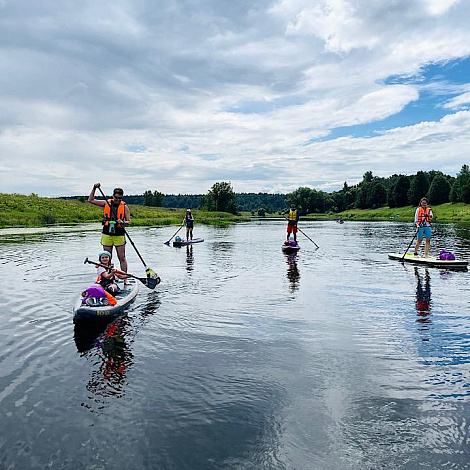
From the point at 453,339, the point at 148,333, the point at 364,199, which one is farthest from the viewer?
the point at 364,199

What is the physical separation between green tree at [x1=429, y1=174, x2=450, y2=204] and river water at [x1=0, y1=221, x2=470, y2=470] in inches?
3915

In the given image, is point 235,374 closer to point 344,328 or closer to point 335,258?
point 344,328

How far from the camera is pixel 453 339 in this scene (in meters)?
9.15

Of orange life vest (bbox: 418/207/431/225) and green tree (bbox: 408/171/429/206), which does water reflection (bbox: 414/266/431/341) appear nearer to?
orange life vest (bbox: 418/207/431/225)

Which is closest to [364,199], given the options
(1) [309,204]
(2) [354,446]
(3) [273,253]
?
(1) [309,204]

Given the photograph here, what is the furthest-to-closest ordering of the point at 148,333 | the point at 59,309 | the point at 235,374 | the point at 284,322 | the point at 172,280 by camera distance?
the point at 172,280
the point at 59,309
the point at 284,322
the point at 148,333
the point at 235,374

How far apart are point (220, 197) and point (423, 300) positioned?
12836 cm

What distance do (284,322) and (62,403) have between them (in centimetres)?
582

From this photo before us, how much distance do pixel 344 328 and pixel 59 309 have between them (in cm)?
764

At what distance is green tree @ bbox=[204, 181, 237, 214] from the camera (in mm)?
140250

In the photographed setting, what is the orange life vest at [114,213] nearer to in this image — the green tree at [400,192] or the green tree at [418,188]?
the green tree at [418,188]

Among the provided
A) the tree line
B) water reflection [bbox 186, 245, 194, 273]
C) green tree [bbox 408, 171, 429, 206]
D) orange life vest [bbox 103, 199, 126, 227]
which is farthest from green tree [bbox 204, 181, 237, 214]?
orange life vest [bbox 103, 199, 126, 227]

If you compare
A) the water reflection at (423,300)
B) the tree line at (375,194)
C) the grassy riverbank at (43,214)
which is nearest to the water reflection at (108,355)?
the water reflection at (423,300)

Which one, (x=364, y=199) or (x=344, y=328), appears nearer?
(x=344, y=328)
